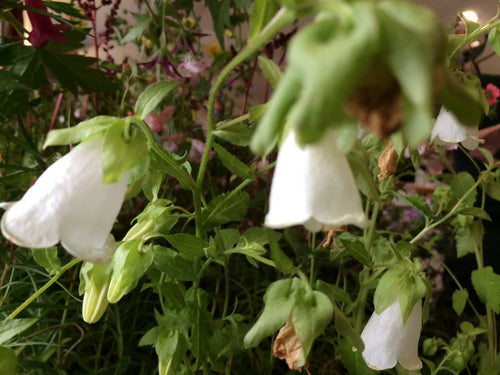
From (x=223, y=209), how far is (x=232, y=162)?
0.05m

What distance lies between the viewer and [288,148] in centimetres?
21

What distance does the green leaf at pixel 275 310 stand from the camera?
0.97 ft

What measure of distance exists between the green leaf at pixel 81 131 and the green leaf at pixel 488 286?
0.55 metres

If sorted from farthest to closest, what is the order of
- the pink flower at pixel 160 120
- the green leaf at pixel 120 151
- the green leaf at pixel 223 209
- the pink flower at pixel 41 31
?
1. the pink flower at pixel 160 120
2. the pink flower at pixel 41 31
3. the green leaf at pixel 223 209
4. the green leaf at pixel 120 151

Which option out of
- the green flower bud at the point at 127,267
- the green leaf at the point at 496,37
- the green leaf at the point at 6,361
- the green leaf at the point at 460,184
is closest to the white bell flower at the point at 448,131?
the green leaf at the point at 496,37

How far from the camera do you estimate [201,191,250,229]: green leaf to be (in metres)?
0.35

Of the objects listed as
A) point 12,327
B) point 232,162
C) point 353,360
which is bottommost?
point 353,360

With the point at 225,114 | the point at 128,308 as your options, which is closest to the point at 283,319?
the point at 128,308

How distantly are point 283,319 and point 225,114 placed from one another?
2.12ft

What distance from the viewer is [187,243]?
330mm

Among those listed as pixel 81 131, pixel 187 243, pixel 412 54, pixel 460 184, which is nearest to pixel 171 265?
pixel 187 243

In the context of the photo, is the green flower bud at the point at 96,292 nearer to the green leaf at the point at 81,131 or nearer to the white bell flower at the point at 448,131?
the green leaf at the point at 81,131

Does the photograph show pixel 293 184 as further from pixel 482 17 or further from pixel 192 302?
pixel 482 17

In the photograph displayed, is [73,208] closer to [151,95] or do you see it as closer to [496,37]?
[151,95]
